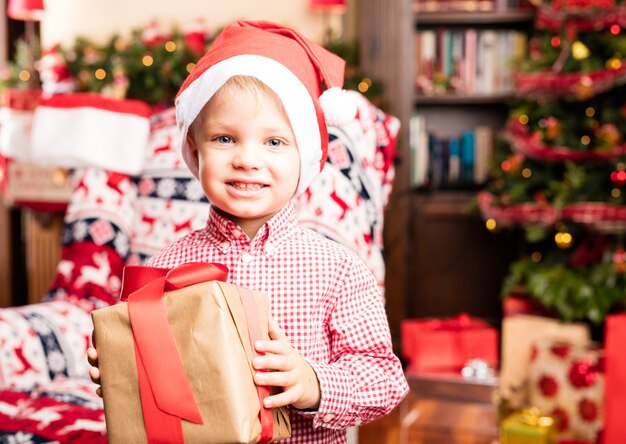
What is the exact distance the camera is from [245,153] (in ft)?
3.38

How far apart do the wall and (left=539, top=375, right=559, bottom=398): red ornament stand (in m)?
2.02

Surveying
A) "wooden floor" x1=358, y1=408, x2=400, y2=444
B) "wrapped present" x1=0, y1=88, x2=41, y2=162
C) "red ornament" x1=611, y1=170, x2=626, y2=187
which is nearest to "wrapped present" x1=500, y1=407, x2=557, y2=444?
"wooden floor" x1=358, y1=408, x2=400, y2=444

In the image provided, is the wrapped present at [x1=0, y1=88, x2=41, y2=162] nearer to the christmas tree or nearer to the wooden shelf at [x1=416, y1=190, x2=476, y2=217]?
the wooden shelf at [x1=416, y1=190, x2=476, y2=217]

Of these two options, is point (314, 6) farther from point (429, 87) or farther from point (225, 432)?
point (225, 432)

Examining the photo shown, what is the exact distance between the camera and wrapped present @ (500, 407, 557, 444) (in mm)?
2418

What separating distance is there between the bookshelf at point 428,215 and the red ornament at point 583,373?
1074 mm

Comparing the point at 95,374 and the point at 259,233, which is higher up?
the point at 259,233

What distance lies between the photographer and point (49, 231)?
4230 millimetres

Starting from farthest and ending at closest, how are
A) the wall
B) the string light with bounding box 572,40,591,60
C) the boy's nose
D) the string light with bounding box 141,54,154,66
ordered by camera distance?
the wall < the string light with bounding box 141,54,154,66 < the string light with bounding box 572,40,591,60 < the boy's nose

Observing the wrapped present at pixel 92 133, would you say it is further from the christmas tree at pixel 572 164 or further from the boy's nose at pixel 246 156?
the christmas tree at pixel 572 164

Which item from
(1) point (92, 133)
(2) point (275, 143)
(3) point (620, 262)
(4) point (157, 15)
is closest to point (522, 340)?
(3) point (620, 262)

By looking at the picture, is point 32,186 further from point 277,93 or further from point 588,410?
point 277,93

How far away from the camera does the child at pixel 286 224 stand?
104 centimetres

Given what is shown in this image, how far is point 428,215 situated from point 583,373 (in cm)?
135
